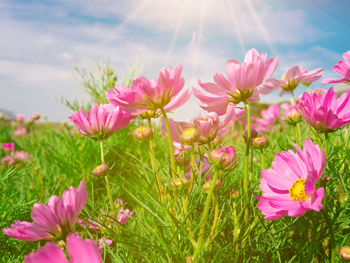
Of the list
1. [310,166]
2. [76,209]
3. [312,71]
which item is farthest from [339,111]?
[76,209]

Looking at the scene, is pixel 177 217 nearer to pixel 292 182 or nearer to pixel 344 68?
pixel 292 182

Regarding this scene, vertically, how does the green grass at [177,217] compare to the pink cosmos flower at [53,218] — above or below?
below

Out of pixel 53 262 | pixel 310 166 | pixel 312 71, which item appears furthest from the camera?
pixel 312 71

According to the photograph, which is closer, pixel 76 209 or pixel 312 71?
pixel 76 209

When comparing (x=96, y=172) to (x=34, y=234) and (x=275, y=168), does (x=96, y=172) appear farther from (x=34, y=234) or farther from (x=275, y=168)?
(x=275, y=168)

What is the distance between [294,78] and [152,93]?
25.6 inches

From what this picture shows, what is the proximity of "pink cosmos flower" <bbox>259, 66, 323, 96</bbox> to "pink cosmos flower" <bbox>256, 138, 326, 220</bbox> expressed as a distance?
42 centimetres

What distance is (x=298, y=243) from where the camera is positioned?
65 cm

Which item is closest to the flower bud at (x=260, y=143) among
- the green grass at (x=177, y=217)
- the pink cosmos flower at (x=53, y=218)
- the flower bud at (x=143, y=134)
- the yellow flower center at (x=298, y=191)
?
the green grass at (x=177, y=217)

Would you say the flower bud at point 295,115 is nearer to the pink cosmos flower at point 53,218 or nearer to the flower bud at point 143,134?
the flower bud at point 143,134

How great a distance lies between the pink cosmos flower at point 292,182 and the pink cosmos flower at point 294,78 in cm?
42

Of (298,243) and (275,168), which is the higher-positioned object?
(275,168)

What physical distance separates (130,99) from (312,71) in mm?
666

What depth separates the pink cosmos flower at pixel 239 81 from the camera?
51 centimetres
